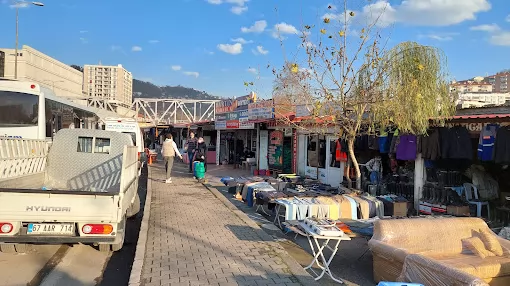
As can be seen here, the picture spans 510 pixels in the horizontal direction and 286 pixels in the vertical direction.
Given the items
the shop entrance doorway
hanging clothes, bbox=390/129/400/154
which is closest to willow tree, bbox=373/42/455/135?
hanging clothes, bbox=390/129/400/154

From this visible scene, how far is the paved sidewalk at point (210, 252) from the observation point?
460 cm

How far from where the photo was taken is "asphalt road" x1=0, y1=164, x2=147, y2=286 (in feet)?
16.3

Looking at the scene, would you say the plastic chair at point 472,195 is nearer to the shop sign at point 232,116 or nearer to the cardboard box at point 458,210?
the cardboard box at point 458,210

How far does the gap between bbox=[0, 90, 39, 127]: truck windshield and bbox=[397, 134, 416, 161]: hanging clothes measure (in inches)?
360

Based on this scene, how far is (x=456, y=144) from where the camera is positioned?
27.3 feet

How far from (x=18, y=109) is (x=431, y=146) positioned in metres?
9.95

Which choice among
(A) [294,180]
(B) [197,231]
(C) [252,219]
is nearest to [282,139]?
(A) [294,180]

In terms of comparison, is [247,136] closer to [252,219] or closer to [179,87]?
[252,219]

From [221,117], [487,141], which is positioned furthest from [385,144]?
[221,117]

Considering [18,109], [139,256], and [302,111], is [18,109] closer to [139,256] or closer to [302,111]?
[139,256]

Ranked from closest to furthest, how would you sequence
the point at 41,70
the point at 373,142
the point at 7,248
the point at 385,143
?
the point at 7,248 < the point at 385,143 < the point at 373,142 < the point at 41,70

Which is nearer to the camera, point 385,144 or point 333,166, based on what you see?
point 385,144

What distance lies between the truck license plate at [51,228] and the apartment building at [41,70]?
39107 millimetres

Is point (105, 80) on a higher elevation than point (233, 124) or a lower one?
higher
